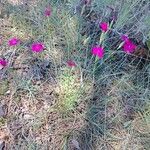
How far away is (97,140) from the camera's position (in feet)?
5.59

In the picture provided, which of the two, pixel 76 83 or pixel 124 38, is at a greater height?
pixel 124 38

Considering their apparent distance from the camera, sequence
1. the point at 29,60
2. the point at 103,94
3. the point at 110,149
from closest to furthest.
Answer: the point at 110,149 → the point at 103,94 → the point at 29,60

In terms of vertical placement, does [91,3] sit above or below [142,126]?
above

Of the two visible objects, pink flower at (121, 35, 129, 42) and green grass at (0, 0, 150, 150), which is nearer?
green grass at (0, 0, 150, 150)

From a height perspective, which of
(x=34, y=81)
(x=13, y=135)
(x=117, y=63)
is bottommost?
(x=13, y=135)

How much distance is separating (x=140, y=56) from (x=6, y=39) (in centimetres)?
81

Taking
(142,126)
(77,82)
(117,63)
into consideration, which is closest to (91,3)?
(117,63)

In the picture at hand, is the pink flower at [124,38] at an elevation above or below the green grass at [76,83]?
above

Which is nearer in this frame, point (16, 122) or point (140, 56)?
point (16, 122)

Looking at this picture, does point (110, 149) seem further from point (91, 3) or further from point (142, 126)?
point (91, 3)

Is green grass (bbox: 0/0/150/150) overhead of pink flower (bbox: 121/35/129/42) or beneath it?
beneath

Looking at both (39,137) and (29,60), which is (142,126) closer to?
(39,137)

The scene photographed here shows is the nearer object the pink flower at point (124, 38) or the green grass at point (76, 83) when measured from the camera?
the green grass at point (76, 83)

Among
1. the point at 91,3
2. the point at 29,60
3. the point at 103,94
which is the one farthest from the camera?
the point at 91,3
